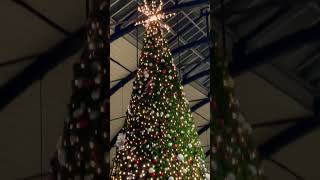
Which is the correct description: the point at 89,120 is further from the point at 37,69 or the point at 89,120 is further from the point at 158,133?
the point at 158,133

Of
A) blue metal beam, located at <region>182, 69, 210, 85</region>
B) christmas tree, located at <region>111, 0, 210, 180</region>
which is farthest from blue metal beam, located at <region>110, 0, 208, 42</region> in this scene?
christmas tree, located at <region>111, 0, 210, 180</region>

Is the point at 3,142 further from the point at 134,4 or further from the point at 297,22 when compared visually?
the point at 134,4

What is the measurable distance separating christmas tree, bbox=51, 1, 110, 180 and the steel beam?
1.01 m

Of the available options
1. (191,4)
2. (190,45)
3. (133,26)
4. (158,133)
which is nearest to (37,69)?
(158,133)

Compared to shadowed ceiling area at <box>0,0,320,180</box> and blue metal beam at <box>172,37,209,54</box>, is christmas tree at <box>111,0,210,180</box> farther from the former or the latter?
blue metal beam at <box>172,37,209,54</box>

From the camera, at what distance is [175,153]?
6941mm

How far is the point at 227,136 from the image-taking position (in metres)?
4.25

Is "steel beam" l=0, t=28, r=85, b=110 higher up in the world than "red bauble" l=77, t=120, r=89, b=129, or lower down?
higher up

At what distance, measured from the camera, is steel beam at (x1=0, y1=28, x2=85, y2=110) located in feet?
19.1

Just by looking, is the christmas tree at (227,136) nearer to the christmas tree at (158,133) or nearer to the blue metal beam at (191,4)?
the christmas tree at (158,133)

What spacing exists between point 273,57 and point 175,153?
5.36 ft

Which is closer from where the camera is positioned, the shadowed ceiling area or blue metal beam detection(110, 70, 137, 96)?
the shadowed ceiling area

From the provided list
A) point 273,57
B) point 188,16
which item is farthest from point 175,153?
point 188,16

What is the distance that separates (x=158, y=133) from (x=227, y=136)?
2827 mm
